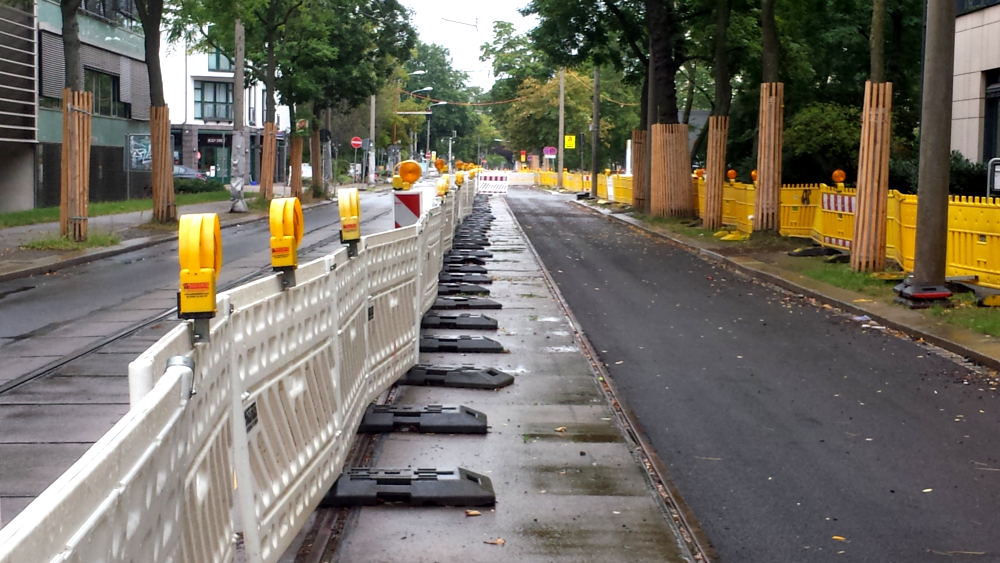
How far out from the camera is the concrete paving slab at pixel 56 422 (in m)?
7.36

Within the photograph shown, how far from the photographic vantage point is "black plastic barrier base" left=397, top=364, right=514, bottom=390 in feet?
30.3

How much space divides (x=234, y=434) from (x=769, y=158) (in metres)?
20.3

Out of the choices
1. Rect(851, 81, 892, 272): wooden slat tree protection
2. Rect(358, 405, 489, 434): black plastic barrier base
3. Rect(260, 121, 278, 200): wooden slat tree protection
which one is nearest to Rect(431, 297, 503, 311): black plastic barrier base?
Rect(358, 405, 489, 434): black plastic barrier base

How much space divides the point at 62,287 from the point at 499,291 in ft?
21.5

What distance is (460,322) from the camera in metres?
12.7

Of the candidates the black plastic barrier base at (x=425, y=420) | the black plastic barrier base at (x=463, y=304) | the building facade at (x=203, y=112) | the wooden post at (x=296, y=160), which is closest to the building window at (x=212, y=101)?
the building facade at (x=203, y=112)

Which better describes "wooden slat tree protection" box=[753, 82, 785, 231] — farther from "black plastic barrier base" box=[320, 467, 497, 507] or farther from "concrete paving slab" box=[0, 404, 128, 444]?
"black plastic barrier base" box=[320, 467, 497, 507]

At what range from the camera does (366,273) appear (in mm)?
7441

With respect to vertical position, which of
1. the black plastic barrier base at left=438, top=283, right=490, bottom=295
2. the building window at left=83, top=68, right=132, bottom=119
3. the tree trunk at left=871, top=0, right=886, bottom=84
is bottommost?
the black plastic barrier base at left=438, top=283, right=490, bottom=295

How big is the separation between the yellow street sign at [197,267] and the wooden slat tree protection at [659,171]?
99.2 ft

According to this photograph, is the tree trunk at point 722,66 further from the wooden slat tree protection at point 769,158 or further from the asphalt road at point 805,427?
the asphalt road at point 805,427

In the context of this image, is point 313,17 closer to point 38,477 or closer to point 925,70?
point 925,70

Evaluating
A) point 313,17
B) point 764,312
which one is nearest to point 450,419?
point 764,312

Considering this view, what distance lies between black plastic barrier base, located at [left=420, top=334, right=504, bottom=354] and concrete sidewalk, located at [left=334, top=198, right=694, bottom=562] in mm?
151
